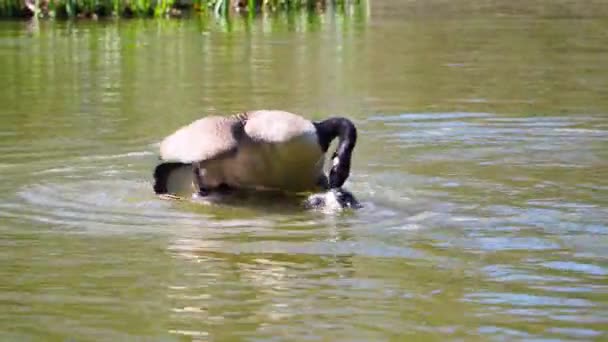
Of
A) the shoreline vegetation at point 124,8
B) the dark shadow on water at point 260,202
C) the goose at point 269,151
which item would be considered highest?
the goose at point 269,151

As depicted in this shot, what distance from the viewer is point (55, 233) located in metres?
5.23

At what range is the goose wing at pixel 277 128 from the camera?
5.55 meters

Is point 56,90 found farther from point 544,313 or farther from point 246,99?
point 544,313

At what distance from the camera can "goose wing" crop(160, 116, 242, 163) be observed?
5605 millimetres

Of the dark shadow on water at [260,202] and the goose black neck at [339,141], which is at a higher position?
the goose black neck at [339,141]

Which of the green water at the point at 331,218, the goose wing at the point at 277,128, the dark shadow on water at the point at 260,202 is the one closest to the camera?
the green water at the point at 331,218

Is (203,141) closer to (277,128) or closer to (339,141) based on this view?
(277,128)

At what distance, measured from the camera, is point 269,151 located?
5.63 m

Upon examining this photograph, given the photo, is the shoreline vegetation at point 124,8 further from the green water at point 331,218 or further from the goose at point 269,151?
the goose at point 269,151

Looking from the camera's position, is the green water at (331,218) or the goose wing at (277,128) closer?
the green water at (331,218)

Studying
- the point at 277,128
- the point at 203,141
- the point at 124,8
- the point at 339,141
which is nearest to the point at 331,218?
the point at 339,141

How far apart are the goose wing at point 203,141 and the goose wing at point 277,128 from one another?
8 cm

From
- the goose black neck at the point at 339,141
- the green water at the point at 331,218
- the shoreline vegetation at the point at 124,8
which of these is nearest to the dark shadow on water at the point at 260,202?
the green water at the point at 331,218

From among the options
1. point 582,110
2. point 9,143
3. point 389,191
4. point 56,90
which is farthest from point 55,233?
point 56,90
